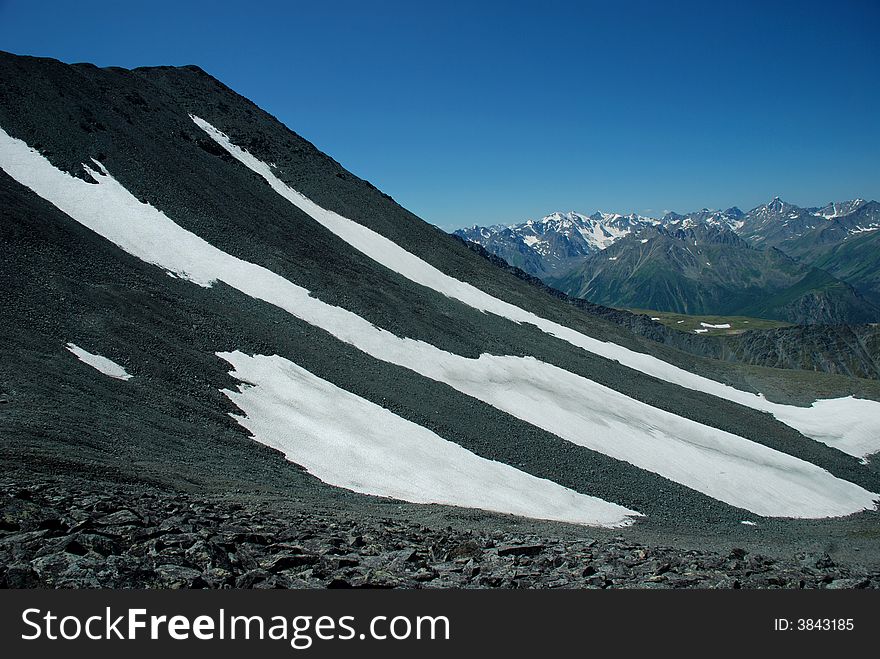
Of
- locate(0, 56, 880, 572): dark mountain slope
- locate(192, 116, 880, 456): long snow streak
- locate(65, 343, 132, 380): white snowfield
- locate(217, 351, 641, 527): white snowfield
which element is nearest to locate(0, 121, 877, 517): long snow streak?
locate(0, 56, 880, 572): dark mountain slope

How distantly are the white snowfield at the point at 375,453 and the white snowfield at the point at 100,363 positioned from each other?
4.77 metres

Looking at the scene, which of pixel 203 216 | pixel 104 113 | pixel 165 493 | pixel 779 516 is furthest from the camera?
pixel 104 113

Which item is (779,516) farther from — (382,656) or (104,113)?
(104,113)

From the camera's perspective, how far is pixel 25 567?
8188mm

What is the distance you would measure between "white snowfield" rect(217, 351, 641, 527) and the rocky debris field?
920cm

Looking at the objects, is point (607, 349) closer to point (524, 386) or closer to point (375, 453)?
point (524, 386)

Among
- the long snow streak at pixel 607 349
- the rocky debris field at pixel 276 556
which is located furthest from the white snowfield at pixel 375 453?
the long snow streak at pixel 607 349

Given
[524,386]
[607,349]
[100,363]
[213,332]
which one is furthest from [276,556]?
[607,349]

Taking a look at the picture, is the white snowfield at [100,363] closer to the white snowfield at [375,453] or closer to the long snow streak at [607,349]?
the white snowfield at [375,453]

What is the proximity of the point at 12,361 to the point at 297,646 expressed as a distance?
19.9m

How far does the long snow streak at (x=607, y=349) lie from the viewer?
54.5m

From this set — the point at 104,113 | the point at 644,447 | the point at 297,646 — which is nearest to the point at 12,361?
the point at 297,646

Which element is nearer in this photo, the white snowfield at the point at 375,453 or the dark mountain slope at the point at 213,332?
the dark mountain slope at the point at 213,332

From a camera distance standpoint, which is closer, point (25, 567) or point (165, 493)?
point (25, 567)
